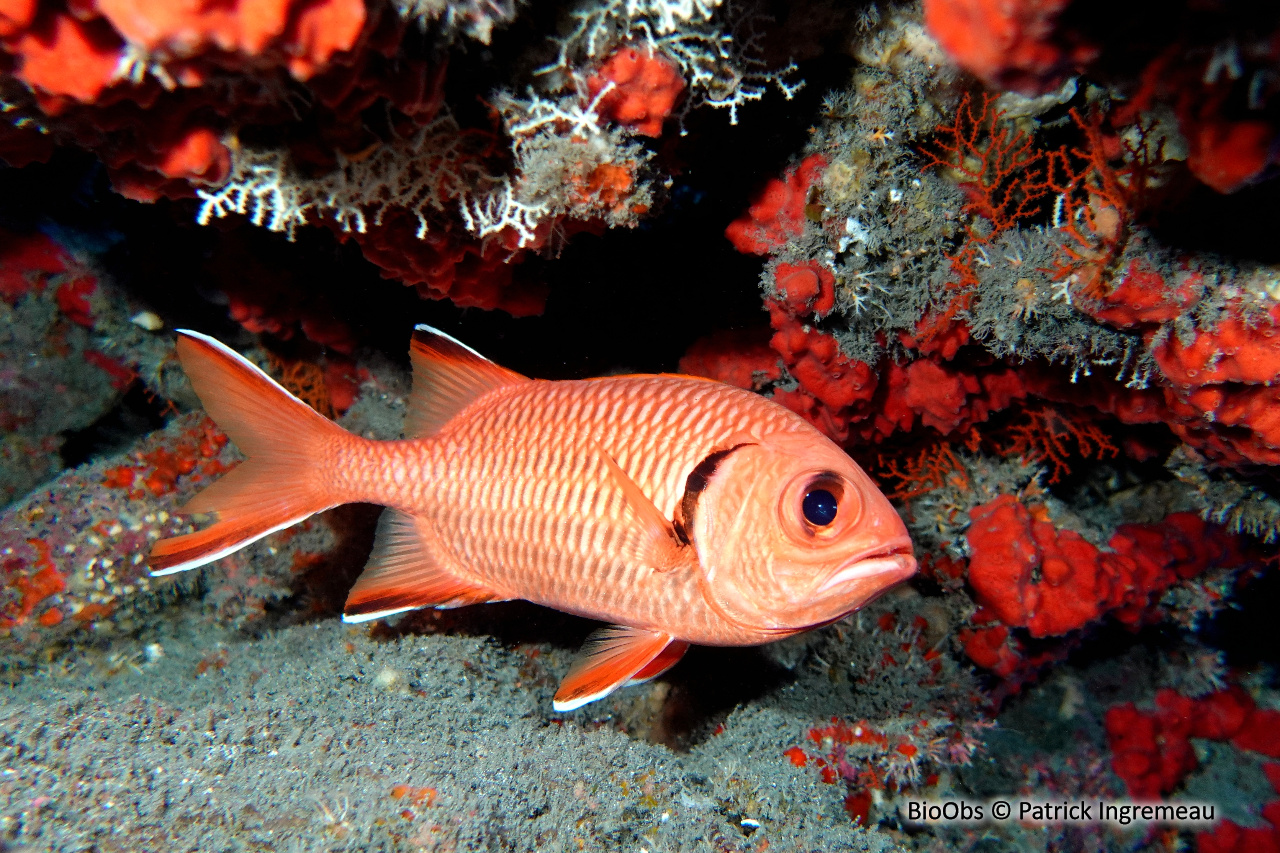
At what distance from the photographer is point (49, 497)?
411cm

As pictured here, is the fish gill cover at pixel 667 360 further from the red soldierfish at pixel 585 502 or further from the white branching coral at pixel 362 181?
the red soldierfish at pixel 585 502

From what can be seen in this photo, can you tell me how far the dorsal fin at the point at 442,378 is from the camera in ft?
10.0

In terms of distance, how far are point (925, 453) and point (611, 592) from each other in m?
2.78

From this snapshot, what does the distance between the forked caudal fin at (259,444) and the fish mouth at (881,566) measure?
2353 mm

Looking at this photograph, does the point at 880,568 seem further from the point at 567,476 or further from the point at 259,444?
the point at 259,444

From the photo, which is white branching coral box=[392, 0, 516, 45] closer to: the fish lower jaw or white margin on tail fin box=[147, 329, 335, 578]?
white margin on tail fin box=[147, 329, 335, 578]

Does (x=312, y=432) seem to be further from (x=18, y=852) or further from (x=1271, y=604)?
(x=1271, y=604)

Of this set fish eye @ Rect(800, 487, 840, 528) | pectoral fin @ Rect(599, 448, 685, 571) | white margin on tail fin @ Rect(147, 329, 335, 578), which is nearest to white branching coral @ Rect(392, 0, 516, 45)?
pectoral fin @ Rect(599, 448, 685, 571)

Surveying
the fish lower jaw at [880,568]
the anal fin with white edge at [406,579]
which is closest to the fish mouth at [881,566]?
the fish lower jaw at [880,568]

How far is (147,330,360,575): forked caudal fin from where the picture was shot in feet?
9.20


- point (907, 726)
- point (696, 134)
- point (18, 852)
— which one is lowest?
point (907, 726)

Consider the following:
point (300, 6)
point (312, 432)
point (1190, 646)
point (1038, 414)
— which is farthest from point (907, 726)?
point (300, 6)

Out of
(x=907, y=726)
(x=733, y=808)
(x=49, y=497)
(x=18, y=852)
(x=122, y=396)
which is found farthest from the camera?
(x=122, y=396)

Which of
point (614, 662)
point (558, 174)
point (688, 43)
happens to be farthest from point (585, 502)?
point (688, 43)
